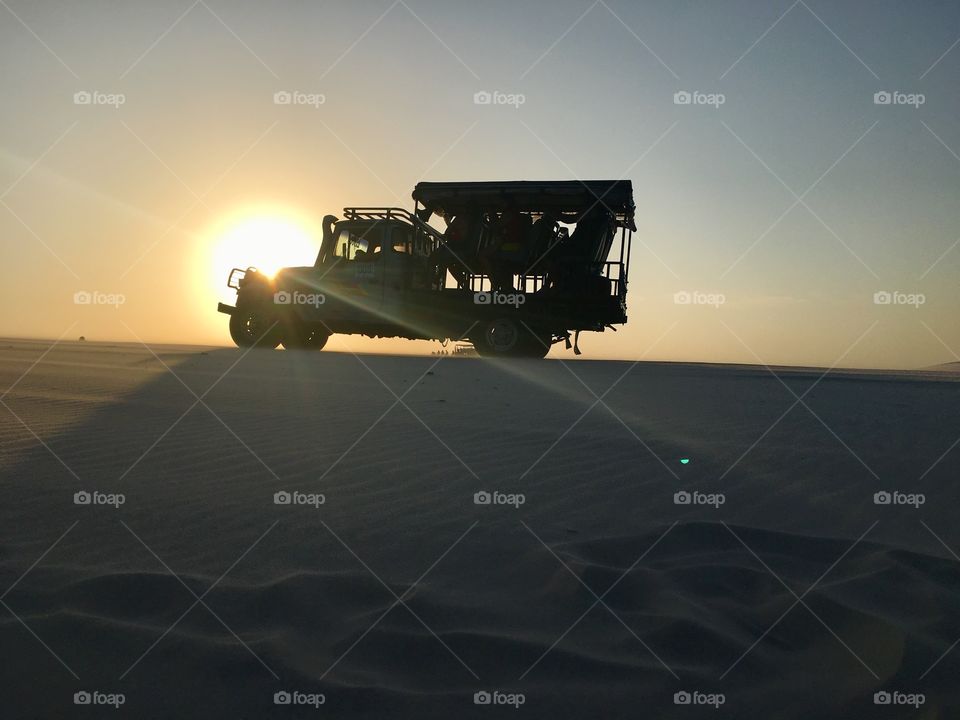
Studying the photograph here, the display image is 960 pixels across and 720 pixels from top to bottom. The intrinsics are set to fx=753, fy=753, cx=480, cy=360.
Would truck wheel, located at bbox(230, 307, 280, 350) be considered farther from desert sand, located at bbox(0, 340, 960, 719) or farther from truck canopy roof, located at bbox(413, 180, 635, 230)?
desert sand, located at bbox(0, 340, 960, 719)

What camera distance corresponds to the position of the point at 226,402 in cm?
740

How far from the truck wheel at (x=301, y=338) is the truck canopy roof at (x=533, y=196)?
4.29 metres

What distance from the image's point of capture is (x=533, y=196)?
15898 millimetres

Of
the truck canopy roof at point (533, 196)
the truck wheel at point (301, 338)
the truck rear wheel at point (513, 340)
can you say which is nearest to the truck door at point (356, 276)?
the truck wheel at point (301, 338)

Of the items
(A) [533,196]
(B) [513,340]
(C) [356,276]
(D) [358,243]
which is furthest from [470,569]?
(D) [358,243]

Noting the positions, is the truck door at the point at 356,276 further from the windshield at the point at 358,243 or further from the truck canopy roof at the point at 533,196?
the truck canopy roof at the point at 533,196

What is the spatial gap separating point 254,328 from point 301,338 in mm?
1235

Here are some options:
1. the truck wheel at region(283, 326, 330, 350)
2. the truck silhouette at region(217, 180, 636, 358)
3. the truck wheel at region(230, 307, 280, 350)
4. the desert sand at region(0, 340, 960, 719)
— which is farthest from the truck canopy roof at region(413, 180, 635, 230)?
the desert sand at region(0, 340, 960, 719)

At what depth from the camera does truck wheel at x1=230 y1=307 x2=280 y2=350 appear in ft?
59.4

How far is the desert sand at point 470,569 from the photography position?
2.17 metres

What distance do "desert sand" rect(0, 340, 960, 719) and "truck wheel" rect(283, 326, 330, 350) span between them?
38.1 ft

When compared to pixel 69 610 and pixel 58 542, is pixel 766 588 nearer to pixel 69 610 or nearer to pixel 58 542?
pixel 69 610

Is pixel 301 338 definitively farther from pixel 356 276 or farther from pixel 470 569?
pixel 470 569

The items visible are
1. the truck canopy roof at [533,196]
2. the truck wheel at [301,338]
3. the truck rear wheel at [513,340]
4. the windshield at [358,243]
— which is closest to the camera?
the truck canopy roof at [533,196]
